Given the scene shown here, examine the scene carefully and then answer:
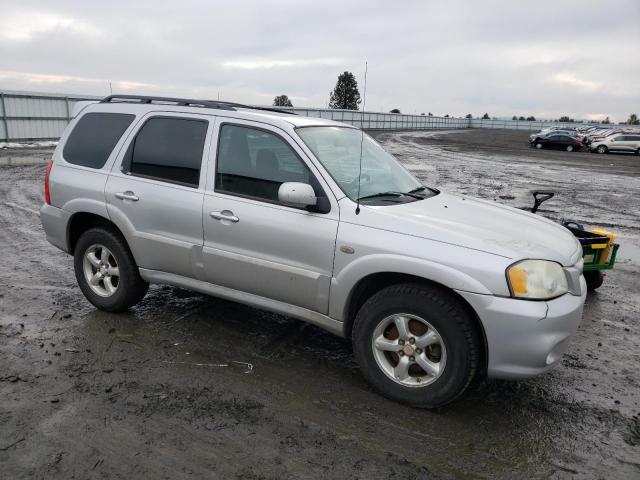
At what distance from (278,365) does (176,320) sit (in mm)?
1322

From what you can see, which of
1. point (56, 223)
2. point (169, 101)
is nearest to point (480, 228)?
point (169, 101)

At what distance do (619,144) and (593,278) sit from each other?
3564cm

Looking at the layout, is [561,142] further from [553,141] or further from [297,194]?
[297,194]

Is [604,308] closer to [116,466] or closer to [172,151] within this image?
[172,151]

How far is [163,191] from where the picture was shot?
452 centimetres

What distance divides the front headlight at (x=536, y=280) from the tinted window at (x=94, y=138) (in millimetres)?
3583

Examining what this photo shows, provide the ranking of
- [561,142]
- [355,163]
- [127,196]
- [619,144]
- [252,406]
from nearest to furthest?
[252,406], [355,163], [127,196], [619,144], [561,142]

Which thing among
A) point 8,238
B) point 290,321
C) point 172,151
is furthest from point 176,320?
point 8,238

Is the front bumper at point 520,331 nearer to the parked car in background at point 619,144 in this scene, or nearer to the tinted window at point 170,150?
the tinted window at point 170,150

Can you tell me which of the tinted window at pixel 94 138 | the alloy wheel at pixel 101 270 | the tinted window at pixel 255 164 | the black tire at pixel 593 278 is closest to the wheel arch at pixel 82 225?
the alloy wheel at pixel 101 270

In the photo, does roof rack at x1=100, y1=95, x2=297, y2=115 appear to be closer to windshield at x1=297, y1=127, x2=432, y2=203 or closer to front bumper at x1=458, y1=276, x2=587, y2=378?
windshield at x1=297, y1=127, x2=432, y2=203

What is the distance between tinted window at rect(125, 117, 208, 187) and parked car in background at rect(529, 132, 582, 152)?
40555mm

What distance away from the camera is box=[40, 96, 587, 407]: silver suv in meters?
3.34

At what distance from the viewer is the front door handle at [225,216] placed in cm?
412
